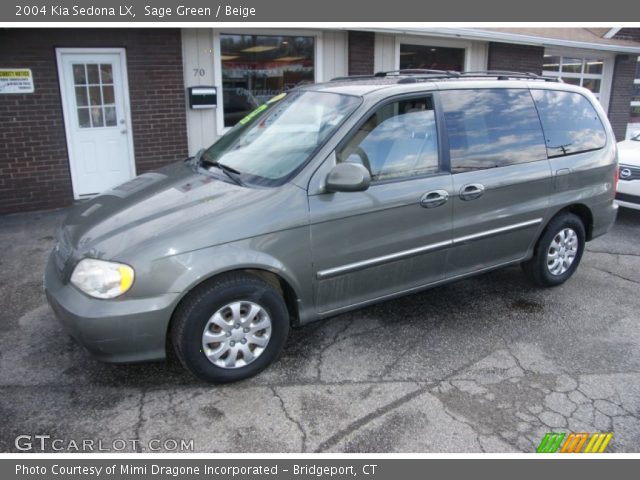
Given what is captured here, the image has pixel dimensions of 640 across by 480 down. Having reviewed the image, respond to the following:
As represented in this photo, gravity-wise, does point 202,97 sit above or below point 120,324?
above

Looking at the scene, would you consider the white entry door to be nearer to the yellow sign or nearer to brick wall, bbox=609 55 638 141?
the yellow sign

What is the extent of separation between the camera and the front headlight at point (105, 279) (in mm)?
3053

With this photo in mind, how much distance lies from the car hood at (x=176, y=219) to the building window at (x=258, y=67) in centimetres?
569

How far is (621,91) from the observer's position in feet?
47.8

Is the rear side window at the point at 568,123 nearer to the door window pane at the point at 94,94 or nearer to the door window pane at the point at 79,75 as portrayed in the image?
the door window pane at the point at 94,94

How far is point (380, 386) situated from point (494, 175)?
1.85m

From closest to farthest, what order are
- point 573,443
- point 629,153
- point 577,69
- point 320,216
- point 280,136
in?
point 573,443, point 320,216, point 280,136, point 629,153, point 577,69

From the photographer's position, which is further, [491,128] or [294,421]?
[491,128]

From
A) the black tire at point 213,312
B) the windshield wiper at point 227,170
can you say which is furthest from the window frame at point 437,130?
the black tire at point 213,312

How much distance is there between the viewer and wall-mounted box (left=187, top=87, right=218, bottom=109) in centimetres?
854

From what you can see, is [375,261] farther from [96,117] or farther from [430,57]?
[430,57]

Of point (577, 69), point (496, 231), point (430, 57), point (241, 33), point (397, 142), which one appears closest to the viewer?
point (397, 142)

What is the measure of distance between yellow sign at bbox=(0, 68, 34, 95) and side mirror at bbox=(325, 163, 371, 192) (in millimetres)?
6023

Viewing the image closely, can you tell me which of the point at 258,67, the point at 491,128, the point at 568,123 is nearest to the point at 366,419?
the point at 491,128
